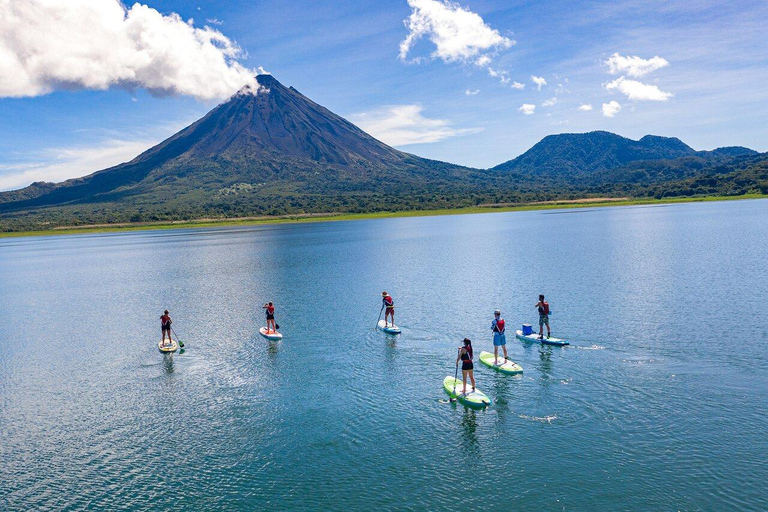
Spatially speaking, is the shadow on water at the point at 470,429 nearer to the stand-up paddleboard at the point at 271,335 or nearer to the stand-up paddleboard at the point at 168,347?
the stand-up paddleboard at the point at 271,335

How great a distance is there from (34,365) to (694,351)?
43.4 m

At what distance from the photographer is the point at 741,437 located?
21.3m

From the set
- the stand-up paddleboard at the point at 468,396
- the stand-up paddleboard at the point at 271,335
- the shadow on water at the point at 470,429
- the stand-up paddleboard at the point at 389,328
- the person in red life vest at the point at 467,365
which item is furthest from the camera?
the stand-up paddleboard at the point at 271,335

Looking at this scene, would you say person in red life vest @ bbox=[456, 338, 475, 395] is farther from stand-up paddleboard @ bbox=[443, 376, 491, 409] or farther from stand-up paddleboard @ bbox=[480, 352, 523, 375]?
stand-up paddleboard @ bbox=[480, 352, 523, 375]

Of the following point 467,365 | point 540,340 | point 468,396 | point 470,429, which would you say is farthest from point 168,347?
point 540,340

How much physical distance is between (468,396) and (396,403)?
3.62 metres

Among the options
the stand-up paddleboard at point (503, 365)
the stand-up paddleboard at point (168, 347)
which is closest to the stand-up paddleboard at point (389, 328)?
the stand-up paddleboard at point (503, 365)

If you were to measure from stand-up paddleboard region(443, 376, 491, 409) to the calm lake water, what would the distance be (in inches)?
20.1

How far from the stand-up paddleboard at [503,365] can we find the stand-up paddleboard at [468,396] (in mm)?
3686

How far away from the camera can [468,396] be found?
86.3 ft

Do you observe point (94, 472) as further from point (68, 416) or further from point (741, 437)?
point (741, 437)

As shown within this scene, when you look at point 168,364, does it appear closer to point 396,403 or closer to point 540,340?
point 396,403

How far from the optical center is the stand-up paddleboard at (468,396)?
84.7ft

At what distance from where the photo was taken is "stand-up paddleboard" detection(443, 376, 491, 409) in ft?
84.7
